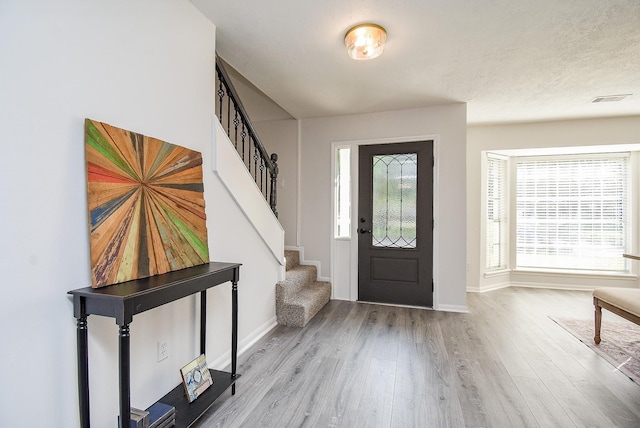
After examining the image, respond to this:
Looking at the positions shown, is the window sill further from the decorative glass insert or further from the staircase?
the staircase

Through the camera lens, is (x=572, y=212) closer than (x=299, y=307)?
No

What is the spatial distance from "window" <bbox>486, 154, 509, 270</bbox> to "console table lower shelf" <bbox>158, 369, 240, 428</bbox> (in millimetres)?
4413

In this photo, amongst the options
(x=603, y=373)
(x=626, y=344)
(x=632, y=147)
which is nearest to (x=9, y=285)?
(x=603, y=373)

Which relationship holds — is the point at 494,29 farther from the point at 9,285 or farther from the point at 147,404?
the point at 147,404

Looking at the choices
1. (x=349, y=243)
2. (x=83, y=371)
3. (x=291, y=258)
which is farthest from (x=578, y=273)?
(x=83, y=371)

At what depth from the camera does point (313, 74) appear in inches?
114

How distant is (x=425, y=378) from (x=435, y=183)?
2368 millimetres

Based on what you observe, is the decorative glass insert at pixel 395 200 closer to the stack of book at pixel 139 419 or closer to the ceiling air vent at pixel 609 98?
the ceiling air vent at pixel 609 98

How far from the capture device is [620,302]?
2.45 meters

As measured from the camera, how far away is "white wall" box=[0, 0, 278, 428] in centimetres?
107

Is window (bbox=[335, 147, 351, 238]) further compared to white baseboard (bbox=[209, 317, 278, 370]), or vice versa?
window (bbox=[335, 147, 351, 238])

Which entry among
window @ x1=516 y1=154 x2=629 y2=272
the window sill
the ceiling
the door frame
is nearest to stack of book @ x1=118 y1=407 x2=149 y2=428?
the ceiling

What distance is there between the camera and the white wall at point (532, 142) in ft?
13.7

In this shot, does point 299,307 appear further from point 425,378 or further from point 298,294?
point 425,378
